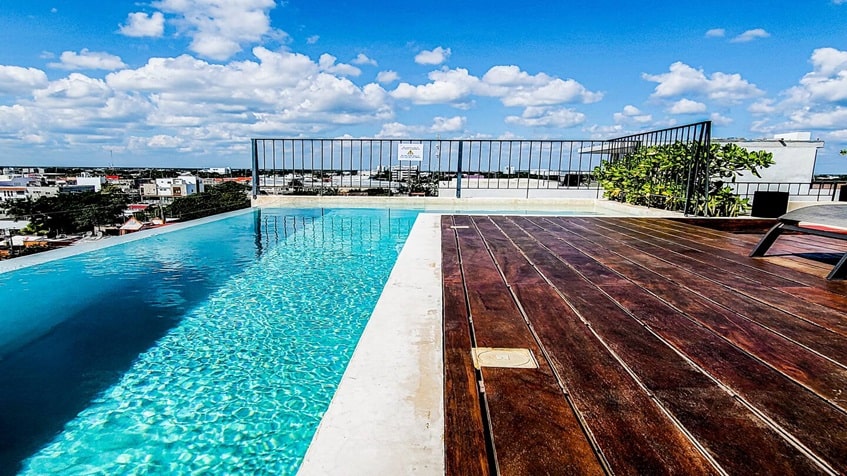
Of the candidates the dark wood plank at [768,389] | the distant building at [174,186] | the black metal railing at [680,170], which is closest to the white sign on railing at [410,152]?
the black metal railing at [680,170]

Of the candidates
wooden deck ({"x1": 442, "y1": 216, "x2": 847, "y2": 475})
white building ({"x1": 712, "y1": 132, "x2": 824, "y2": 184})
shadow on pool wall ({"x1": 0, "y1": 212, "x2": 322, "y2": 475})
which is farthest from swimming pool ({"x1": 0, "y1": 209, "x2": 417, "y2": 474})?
white building ({"x1": 712, "y1": 132, "x2": 824, "y2": 184})

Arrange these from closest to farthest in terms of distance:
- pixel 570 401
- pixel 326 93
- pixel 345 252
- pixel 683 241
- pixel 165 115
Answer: pixel 570 401 < pixel 683 241 < pixel 345 252 < pixel 326 93 < pixel 165 115

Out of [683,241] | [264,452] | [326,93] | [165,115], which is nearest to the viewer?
[264,452]

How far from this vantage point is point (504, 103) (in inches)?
664

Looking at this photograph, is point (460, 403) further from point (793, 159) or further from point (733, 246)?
point (793, 159)

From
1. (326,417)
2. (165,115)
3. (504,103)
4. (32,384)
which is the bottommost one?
(32,384)

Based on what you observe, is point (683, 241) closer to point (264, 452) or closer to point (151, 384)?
point (264, 452)

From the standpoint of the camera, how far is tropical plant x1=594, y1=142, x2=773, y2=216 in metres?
5.73

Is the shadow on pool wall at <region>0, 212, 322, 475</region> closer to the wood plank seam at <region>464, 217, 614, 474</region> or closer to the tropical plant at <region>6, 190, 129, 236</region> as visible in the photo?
the tropical plant at <region>6, 190, 129, 236</region>

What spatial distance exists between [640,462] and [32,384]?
2.57 m

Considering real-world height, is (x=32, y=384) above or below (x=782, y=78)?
below

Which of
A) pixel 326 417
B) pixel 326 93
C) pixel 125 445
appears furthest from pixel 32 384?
pixel 326 93

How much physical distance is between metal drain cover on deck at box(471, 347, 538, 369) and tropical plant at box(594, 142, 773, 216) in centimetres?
558

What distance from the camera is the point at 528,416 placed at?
33.9 inches
